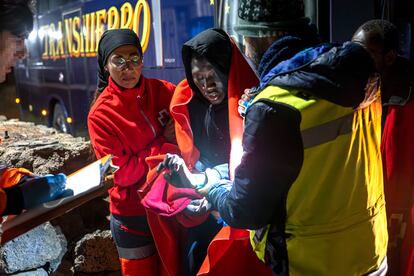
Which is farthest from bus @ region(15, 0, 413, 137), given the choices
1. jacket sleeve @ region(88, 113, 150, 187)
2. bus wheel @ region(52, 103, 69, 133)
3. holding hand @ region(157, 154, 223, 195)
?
jacket sleeve @ region(88, 113, 150, 187)

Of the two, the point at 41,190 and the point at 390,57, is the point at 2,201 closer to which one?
the point at 41,190

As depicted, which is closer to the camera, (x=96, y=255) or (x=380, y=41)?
(x=380, y=41)

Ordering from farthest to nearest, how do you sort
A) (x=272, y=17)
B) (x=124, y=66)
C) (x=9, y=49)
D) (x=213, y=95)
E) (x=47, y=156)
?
1. (x=47, y=156)
2. (x=124, y=66)
3. (x=213, y=95)
4. (x=9, y=49)
5. (x=272, y=17)

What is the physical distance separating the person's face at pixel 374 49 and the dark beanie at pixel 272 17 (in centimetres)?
113

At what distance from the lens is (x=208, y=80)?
89.3 inches

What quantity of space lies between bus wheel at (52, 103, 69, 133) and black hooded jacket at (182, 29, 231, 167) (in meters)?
6.59

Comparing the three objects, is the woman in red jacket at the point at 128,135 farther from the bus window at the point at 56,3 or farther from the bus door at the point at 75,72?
the bus window at the point at 56,3

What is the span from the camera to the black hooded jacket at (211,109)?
2244 millimetres

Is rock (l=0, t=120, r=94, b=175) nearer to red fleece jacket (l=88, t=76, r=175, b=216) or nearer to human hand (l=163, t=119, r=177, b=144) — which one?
red fleece jacket (l=88, t=76, r=175, b=216)

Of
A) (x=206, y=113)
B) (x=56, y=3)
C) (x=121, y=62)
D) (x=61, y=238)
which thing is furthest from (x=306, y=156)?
(x=56, y=3)

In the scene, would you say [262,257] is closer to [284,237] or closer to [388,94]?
[284,237]

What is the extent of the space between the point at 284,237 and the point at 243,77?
1.01 meters

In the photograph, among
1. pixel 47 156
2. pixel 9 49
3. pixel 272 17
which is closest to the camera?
pixel 272 17

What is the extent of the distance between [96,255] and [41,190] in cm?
192
